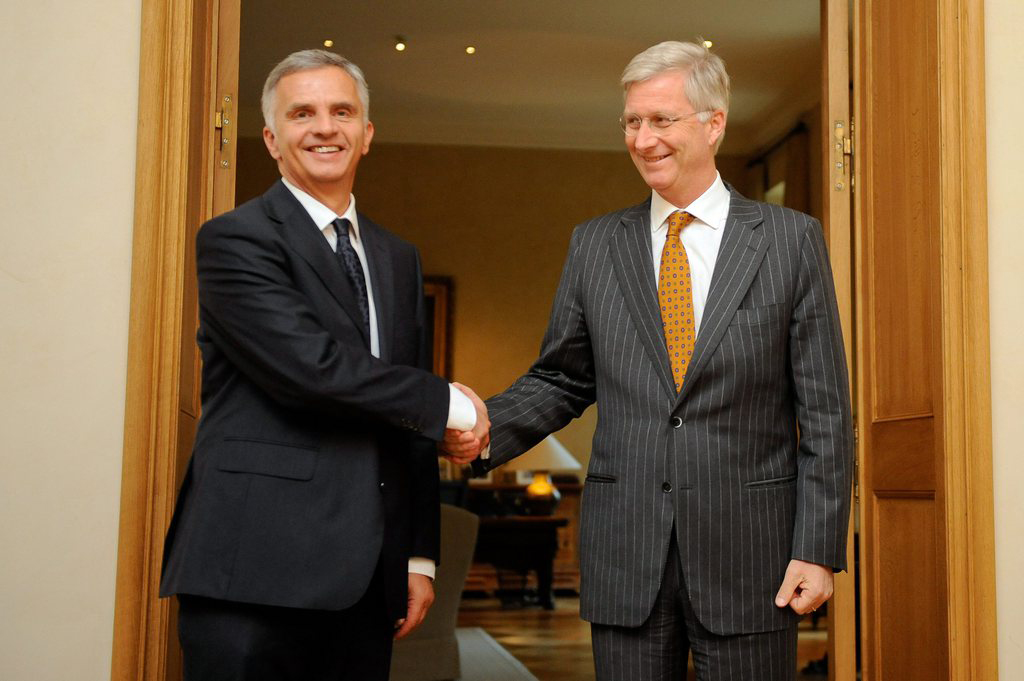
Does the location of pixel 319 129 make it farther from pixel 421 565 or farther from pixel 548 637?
pixel 548 637

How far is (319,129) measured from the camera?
6.86 ft

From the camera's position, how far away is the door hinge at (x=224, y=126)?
9.11ft

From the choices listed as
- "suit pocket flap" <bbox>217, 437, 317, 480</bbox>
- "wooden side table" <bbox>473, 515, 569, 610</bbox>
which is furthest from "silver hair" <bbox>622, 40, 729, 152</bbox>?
"wooden side table" <bbox>473, 515, 569, 610</bbox>

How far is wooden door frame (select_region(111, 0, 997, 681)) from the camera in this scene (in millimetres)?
2451

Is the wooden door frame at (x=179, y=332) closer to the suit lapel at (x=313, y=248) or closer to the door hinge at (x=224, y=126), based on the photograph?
the door hinge at (x=224, y=126)

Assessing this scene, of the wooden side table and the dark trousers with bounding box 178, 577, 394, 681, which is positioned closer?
the dark trousers with bounding box 178, 577, 394, 681

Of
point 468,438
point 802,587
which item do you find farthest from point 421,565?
point 802,587

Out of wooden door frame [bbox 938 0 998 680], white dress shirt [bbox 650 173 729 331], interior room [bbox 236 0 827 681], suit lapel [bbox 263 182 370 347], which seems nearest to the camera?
suit lapel [bbox 263 182 370 347]

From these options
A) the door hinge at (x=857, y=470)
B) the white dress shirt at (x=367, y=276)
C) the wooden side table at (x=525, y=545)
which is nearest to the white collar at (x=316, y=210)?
the white dress shirt at (x=367, y=276)

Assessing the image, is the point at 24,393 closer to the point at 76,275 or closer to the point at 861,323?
the point at 76,275

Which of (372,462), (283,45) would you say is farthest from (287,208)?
(283,45)

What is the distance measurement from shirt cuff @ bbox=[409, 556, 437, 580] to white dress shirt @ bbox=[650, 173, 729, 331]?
0.70m

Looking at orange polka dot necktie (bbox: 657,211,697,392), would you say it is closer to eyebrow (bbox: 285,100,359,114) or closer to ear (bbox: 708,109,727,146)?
ear (bbox: 708,109,727,146)

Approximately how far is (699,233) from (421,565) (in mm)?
862
